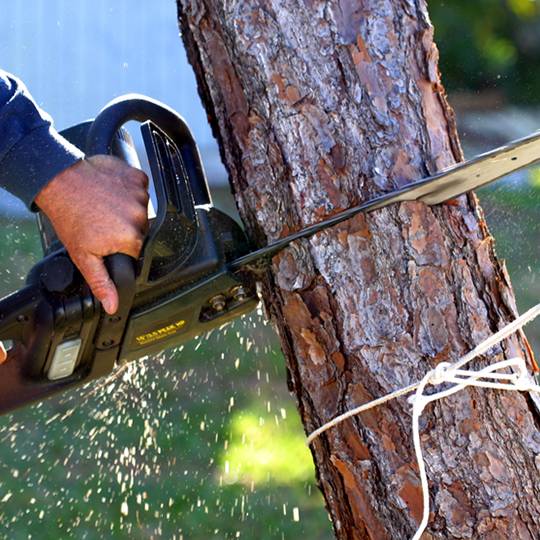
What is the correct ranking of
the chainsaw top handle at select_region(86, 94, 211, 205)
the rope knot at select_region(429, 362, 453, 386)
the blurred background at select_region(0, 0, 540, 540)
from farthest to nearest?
the blurred background at select_region(0, 0, 540, 540) < the chainsaw top handle at select_region(86, 94, 211, 205) < the rope knot at select_region(429, 362, 453, 386)

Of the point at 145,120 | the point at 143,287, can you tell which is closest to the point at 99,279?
the point at 143,287

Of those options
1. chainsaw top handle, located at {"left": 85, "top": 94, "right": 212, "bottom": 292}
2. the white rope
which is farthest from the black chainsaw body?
the white rope

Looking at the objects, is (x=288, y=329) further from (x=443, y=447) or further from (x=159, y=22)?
(x=159, y=22)

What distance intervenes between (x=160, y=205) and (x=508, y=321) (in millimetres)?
533

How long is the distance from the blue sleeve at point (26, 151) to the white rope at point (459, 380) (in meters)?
0.59

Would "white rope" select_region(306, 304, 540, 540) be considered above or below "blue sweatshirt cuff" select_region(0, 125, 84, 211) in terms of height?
below

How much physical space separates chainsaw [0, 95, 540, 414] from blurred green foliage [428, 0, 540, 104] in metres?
2.68

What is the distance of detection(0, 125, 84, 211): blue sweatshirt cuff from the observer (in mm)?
1496

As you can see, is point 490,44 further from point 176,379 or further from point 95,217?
point 95,217

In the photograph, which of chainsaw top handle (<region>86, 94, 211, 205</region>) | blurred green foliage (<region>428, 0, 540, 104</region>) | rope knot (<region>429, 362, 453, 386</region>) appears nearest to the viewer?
rope knot (<region>429, 362, 453, 386</region>)

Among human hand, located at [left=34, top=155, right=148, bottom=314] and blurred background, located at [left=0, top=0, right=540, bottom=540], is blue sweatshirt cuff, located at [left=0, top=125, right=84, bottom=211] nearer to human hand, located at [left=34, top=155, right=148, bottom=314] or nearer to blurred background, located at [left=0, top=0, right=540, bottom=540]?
human hand, located at [left=34, top=155, right=148, bottom=314]

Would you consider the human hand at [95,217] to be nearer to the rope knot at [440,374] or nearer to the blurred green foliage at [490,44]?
the rope knot at [440,374]

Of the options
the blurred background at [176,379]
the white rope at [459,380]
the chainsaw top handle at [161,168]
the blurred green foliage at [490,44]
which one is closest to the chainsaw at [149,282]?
the chainsaw top handle at [161,168]

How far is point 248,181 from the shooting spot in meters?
1.49
